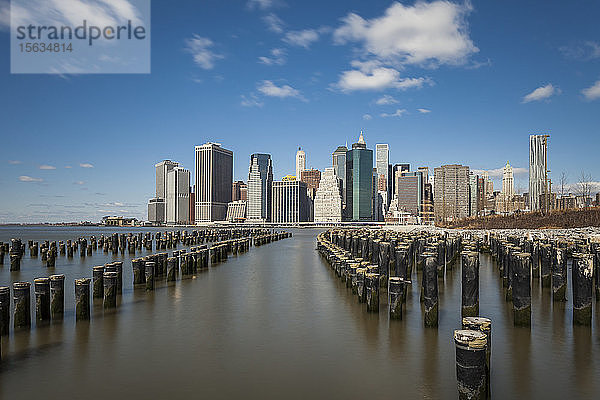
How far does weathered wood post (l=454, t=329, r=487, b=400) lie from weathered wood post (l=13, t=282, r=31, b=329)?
41.4 ft

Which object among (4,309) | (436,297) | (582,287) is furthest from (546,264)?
(4,309)

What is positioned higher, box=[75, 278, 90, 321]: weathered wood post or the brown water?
box=[75, 278, 90, 321]: weathered wood post

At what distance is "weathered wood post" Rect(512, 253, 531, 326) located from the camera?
12.7 m

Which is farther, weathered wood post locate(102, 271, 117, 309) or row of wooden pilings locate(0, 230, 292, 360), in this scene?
weathered wood post locate(102, 271, 117, 309)

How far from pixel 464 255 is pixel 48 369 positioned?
1194cm

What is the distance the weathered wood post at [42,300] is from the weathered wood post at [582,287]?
16970mm

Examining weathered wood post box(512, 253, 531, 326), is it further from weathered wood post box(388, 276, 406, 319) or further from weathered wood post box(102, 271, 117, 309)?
weathered wood post box(102, 271, 117, 309)

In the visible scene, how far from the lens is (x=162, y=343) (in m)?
12.2

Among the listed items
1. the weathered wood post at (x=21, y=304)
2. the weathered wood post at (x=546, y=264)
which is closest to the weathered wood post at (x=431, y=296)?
the weathered wood post at (x=546, y=264)

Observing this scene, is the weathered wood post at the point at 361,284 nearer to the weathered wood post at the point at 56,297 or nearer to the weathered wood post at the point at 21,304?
the weathered wood post at the point at 56,297

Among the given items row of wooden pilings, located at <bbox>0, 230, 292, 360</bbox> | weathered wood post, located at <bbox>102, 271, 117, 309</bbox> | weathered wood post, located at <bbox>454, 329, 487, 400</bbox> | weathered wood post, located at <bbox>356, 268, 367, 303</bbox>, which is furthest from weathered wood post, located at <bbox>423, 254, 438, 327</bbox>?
weathered wood post, located at <bbox>102, 271, 117, 309</bbox>

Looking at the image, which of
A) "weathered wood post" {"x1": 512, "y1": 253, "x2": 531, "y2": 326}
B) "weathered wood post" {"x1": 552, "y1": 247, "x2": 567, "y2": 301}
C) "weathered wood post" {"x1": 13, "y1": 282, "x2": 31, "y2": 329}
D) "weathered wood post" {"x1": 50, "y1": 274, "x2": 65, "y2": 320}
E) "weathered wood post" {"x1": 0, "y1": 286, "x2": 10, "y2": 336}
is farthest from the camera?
"weathered wood post" {"x1": 552, "y1": 247, "x2": 567, "y2": 301}

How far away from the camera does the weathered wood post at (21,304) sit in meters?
13.1

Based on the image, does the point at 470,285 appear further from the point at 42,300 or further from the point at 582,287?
the point at 42,300
